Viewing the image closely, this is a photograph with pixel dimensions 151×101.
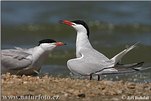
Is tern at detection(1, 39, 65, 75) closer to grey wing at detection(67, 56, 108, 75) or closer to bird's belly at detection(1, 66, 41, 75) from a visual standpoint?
bird's belly at detection(1, 66, 41, 75)

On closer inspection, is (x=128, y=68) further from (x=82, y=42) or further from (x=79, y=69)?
(x=82, y=42)

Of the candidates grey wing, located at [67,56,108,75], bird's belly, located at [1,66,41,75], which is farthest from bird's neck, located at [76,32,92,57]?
bird's belly, located at [1,66,41,75]

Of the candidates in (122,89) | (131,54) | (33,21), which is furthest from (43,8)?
(122,89)

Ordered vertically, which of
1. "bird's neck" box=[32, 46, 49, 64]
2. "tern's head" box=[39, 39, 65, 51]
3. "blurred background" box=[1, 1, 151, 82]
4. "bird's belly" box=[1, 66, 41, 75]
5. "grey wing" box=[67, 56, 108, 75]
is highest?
"blurred background" box=[1, 1, 151, 82]

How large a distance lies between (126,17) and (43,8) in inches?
132

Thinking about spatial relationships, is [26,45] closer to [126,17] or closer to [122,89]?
[126,17]

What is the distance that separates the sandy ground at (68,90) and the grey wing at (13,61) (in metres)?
0.81

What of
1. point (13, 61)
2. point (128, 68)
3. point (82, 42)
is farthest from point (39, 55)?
point (128, 68)

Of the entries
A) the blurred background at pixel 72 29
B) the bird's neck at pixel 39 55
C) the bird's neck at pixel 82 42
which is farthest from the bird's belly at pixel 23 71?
the blurred background at pixel 72 29

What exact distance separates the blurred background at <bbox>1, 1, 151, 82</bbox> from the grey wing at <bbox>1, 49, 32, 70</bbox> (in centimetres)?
305

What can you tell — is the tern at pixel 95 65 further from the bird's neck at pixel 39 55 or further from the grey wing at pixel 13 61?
the grey wing at pixel 13 61

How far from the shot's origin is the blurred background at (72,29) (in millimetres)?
15381

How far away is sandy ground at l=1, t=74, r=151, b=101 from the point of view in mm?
7738

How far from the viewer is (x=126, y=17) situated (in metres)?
21.0
